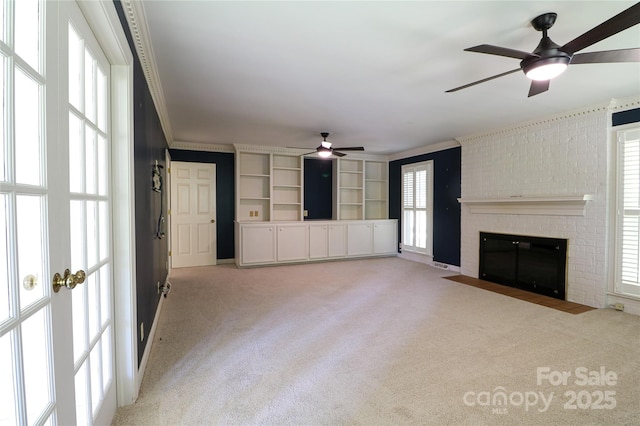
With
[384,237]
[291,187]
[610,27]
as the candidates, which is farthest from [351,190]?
[610,27]

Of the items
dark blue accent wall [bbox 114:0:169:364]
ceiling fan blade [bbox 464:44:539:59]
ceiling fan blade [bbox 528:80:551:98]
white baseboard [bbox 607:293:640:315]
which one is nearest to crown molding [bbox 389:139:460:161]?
white baseboard [bbox 607:293:640:315]

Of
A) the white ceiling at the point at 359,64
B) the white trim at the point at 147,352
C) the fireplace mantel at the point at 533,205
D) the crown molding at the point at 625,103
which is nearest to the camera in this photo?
the white ceiling at the point at 359,64

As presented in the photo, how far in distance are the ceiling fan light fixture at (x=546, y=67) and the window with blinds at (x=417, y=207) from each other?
13.9 feet

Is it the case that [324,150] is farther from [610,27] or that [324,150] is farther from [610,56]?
[610,27]

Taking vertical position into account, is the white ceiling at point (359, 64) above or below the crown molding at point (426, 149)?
above

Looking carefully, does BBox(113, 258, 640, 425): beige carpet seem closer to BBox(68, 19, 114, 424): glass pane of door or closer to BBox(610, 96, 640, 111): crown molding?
BBox(68, 19, 114, 424): glass pane of door

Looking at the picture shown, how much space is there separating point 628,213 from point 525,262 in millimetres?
1376

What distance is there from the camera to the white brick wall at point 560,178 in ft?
12.5

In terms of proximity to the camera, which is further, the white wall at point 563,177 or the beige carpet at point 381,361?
the white wall at point 563,177

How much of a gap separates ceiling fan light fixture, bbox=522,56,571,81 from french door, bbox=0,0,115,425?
264 cm

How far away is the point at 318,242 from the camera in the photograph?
663cm

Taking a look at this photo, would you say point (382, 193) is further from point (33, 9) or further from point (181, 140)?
point (33, 9)

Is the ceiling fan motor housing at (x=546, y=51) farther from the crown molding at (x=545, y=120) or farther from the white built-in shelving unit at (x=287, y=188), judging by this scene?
the white built-in shelving unit at (x=287, y=188)

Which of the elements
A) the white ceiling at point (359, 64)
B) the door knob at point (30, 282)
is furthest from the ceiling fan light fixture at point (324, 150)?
the door knob at point (30, 282)
